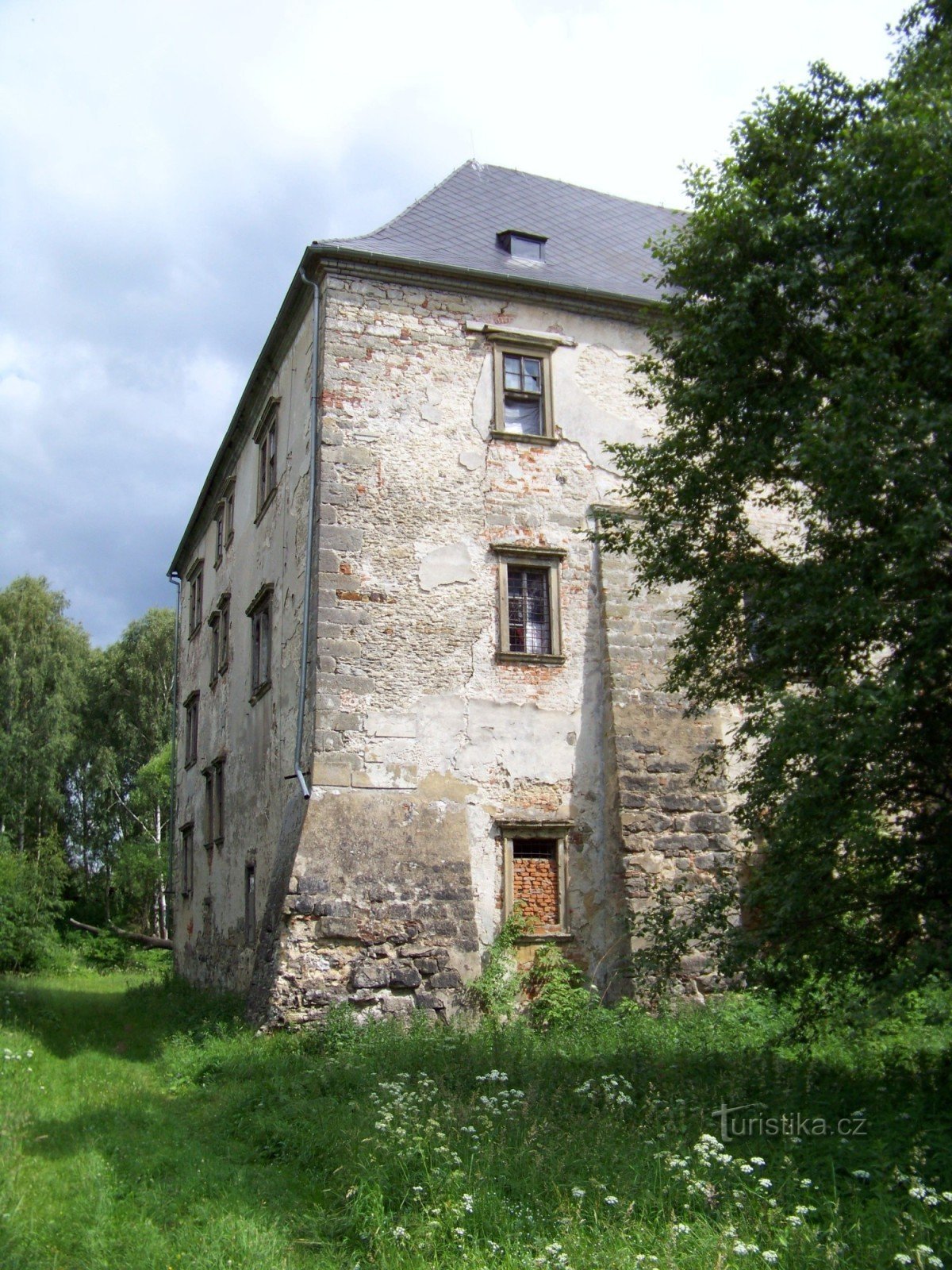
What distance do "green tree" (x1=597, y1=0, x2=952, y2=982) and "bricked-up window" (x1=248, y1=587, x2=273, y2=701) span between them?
759 cm

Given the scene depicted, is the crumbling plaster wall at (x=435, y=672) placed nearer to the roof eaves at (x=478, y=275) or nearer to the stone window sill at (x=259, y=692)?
the roof eaves at (x=478, y=275)

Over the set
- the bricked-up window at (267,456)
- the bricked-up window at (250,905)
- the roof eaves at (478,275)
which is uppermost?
the roof eaves at (478,275)

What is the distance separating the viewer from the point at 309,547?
13.2m

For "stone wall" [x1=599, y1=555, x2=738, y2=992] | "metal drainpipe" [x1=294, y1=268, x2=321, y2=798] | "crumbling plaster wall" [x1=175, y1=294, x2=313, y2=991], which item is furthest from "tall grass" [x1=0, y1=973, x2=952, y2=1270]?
"crumbling plaster wall" [x1=175, y1=294, x2=313, y2=991]

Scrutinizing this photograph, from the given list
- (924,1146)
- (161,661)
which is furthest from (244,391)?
(161,661)

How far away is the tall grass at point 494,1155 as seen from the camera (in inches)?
215

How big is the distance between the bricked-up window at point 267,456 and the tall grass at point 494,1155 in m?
8.36

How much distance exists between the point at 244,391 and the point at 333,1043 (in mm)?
11101

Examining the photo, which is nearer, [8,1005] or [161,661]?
[8,1005]

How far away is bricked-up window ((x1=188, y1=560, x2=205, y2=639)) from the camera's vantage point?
74.4 ft

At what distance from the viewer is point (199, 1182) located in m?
6.75

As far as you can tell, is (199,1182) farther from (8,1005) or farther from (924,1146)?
(8,1005)

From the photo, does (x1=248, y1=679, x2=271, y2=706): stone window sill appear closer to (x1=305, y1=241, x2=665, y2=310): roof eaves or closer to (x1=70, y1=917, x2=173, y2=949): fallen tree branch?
(x1=305, y1=241, x2=665, y2=310): roof eaves

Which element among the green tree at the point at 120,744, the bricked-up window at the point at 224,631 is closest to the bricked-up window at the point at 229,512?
A: the bricked-up window at the point at 224,631
